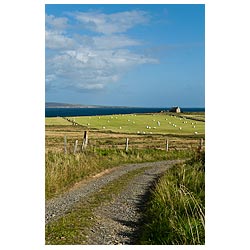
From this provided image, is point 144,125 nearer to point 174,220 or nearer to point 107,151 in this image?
point 107,151

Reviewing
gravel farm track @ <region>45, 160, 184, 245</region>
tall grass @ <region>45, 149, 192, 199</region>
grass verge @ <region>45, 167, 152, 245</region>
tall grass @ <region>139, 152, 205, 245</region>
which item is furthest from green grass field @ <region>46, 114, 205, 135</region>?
tall grass @ <region>139, 152, 205, 245</region>

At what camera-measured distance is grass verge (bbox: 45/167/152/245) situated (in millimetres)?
4855

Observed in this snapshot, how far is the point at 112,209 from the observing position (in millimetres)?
6672

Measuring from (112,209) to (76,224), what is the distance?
122cm

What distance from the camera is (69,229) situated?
5254 mm

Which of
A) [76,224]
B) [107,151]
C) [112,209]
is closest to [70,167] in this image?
[112,209]

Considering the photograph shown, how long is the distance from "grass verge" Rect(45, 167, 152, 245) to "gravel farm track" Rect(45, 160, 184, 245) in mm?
90

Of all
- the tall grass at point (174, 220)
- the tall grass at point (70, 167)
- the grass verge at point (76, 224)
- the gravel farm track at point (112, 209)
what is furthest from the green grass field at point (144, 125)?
the tall grass at point (174, 220)

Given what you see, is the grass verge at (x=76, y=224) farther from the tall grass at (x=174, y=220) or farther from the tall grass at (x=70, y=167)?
the tall grass at (x=70, y=167)
